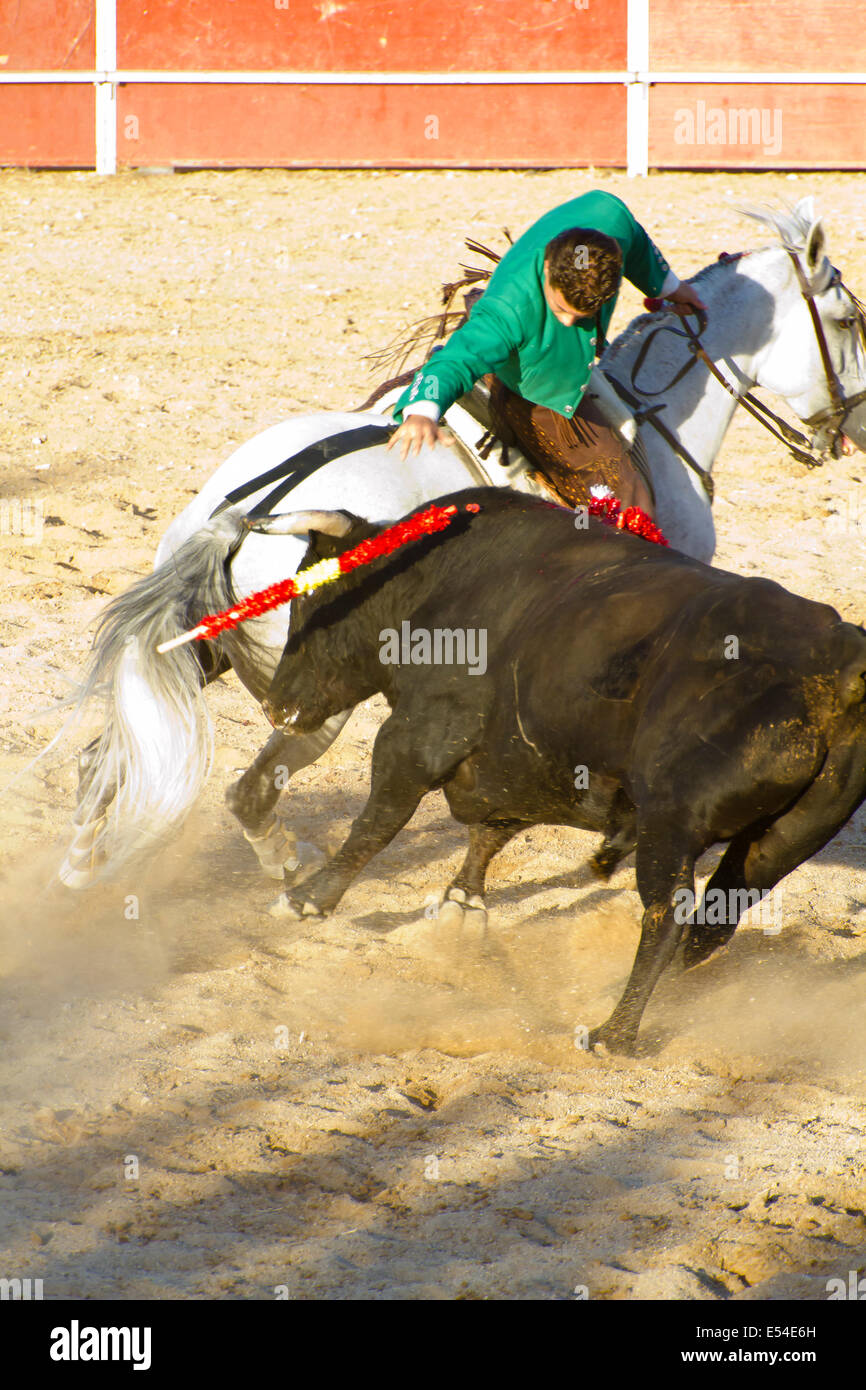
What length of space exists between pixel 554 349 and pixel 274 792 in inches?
64.0

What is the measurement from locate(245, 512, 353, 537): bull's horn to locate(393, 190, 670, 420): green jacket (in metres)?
0.36

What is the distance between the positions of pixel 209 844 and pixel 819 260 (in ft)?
9.70

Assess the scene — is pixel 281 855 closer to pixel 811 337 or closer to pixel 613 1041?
pixel 613 1041

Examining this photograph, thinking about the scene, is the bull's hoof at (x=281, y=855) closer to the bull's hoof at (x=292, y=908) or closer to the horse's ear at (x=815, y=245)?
the bull's hoof at (x=292, y=908)

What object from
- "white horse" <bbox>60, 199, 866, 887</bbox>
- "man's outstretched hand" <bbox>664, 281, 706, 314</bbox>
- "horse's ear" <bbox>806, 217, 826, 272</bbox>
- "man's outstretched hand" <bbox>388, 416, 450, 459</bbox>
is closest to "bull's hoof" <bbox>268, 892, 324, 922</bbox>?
"white horse" <bbox>60, 199, 866, 887</bbox>

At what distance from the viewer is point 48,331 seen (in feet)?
30.8

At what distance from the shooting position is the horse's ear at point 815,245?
15.4ft

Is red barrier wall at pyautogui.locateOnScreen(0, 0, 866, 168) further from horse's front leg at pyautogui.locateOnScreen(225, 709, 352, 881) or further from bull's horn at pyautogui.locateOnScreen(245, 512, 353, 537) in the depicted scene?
bull's horn at pyautogui.locateOnScreen(245, 512, 353, 537)

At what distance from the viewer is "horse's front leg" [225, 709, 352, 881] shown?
4.33 metres

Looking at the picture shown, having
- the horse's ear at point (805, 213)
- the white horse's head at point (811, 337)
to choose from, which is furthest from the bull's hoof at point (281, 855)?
the horse's ear at point (805, 213)

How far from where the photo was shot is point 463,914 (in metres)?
4.34

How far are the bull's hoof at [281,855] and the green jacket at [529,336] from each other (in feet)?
4.89

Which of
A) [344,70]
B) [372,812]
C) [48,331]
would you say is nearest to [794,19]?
[344,70]

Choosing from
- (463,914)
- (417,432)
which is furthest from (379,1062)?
(417,432)
